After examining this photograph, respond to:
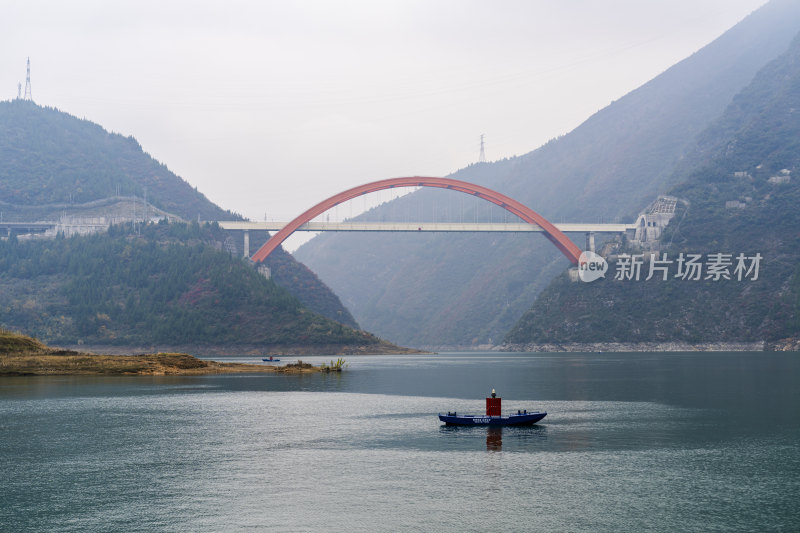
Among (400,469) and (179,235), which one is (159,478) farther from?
(179,235)

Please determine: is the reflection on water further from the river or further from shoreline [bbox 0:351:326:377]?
shoreline [bbox 0:351:326:377]

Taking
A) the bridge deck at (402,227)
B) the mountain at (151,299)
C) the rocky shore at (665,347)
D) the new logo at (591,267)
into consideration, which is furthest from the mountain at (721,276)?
the mountain at (151,299)

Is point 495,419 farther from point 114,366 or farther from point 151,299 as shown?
point 151,299

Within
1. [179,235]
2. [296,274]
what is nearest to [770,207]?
[296,274]

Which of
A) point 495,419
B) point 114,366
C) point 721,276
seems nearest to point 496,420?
point 495,419

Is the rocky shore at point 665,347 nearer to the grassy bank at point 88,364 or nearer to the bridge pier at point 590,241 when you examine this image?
the bridge pier at point 590,241

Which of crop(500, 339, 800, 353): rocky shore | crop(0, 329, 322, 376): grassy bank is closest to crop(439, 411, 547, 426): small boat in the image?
crop(0, 329, 322, 376): grassy bank
